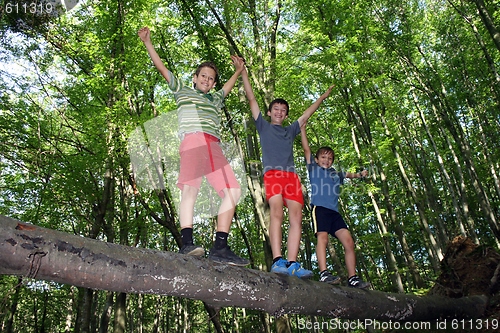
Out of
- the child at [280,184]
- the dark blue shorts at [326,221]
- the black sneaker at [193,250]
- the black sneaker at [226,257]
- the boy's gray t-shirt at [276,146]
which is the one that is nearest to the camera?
the black sneaker at [193,250]

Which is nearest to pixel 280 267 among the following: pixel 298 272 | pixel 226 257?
pixel 298 272

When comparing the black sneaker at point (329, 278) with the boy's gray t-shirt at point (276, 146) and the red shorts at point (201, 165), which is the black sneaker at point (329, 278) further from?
the red shorts at point (201, 165)

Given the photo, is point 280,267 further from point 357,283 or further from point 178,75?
point 178,75

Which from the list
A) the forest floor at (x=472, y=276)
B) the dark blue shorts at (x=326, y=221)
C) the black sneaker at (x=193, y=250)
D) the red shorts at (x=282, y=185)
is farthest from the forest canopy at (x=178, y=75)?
the black sneaker at (x=193, y=250)

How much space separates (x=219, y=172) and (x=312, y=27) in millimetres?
9354

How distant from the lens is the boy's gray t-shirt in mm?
3949

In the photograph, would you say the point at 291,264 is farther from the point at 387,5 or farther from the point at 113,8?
the point at 387,5

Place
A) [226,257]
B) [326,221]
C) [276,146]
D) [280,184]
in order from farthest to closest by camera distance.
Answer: [326,221], [276,146], [280,184], [226,257]

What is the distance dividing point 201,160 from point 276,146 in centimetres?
104

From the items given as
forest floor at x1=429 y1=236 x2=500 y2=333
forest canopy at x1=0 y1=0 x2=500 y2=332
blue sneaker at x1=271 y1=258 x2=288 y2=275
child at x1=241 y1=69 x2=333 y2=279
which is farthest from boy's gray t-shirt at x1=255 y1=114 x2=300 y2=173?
forest canopy at x1=0 y1=0 x2=500 y2=332

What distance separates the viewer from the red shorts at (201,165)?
330 centimetres

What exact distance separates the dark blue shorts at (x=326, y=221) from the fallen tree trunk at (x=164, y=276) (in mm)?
1255

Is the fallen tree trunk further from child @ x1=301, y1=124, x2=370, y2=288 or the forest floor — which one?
the forest floor

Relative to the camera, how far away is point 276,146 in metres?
4.08
